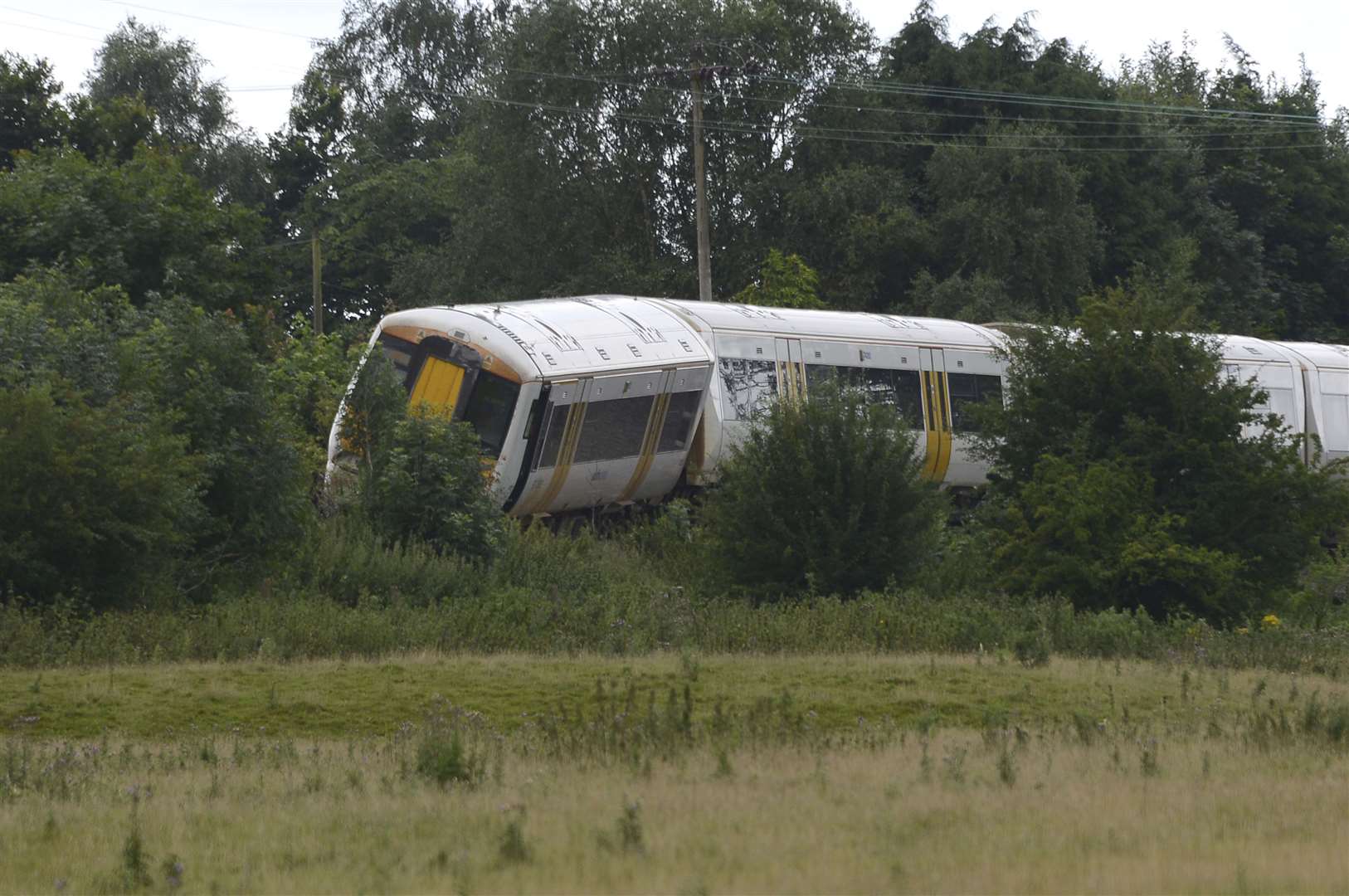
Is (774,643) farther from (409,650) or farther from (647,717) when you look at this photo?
(647,717)

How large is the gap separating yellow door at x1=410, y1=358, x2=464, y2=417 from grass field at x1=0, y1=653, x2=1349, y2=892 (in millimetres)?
9349

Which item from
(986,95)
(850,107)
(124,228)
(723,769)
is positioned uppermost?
(986,95)

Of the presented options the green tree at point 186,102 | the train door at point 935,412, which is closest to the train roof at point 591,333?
the train door at point 935,412

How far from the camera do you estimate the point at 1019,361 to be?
77.4 feet

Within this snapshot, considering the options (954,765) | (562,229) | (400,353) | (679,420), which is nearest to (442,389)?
(400,353)

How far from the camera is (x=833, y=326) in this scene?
91.1ft

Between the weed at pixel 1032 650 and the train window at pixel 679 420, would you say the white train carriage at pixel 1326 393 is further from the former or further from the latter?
the weed at pixel 1032 650

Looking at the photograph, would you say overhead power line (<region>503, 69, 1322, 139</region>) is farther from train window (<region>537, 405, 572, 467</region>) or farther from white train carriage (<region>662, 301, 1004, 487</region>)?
train window (<region>537, 405, 572, 467</region>)

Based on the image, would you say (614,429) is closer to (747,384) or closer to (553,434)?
(553,434)

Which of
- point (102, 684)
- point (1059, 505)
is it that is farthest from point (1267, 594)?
point (102, 684)

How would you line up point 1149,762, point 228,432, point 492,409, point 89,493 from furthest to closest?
point 492,409 < point 228,432 < point 89,493 < point 1149,762

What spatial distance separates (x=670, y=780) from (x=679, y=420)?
15.8 m

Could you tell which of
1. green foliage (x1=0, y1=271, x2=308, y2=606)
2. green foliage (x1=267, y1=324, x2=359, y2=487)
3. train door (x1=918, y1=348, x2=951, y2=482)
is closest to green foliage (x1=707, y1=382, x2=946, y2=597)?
green foliage (x1=0, y1=271, x2=308, y2=606)

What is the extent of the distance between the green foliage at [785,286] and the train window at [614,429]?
15930 millimetres
